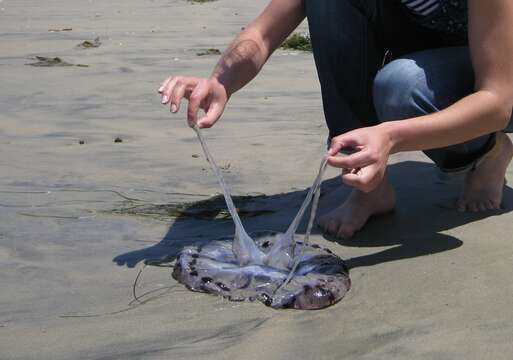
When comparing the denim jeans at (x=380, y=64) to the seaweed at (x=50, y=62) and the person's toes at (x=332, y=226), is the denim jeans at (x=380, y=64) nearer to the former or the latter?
the person's toes at (x=332, y=226)

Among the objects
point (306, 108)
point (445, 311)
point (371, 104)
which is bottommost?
point (306, 108)

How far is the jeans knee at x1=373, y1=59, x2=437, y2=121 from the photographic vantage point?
8.30 ft

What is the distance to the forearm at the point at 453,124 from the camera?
7.27 ft

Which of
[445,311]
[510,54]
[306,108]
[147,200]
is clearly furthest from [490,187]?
[306,108]

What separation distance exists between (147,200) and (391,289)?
113 cm

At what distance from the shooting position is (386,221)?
113 inches

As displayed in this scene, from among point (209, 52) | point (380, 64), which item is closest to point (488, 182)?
point (380, 64)

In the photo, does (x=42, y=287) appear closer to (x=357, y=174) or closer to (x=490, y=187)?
(x=357, y=174)

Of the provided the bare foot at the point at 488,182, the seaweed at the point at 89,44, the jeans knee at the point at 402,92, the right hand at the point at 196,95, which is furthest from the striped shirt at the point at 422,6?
the seaweed at the point at 89,44

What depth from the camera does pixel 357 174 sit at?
2.11 meters

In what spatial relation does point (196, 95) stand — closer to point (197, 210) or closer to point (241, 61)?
point (241, 61)

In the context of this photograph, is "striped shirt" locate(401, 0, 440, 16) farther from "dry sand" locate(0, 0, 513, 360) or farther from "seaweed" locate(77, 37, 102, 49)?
"seaweed" locate(77, 37, 102, 49)

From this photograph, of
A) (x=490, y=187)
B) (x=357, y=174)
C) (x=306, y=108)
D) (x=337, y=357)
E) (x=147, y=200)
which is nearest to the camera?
(x=337, y=357)

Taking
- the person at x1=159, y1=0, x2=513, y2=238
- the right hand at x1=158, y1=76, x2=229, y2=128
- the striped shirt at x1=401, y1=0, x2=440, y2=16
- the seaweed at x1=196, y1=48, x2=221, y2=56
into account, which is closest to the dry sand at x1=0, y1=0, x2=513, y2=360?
the person at x1=159, y1=0, x2=513, y2=238
